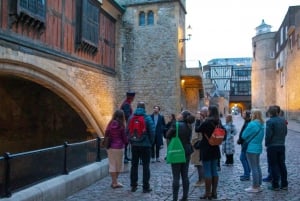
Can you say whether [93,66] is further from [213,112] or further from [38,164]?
[213,112]

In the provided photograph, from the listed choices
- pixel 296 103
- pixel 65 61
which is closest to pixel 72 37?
pixel 65 61

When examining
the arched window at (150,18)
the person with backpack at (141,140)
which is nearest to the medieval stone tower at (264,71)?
the arched window at (150,18)

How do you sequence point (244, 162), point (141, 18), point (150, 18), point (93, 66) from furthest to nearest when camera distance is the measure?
point (141, 18) < point (150, 18) < point (93, 66) < point (244, 162)

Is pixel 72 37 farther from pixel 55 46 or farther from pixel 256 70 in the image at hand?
pixel 256 70

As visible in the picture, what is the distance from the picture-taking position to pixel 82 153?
26.1 ft

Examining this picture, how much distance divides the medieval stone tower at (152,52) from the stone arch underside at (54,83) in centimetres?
372

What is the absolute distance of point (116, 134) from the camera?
22.9ft

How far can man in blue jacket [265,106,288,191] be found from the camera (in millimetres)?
6719

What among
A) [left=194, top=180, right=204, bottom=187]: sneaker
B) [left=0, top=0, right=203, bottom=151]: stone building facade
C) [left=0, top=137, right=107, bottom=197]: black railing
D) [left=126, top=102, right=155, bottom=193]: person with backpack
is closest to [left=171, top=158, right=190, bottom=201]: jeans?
[left=126, top=102, right=155, bottom=193]: person with backpack

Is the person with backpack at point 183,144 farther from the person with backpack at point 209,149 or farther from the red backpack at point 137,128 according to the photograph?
the red backpack at point 137,128

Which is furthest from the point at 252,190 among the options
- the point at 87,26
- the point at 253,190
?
the point at 87,26

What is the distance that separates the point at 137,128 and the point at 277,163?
2539mm

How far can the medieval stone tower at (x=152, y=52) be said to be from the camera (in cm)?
1902

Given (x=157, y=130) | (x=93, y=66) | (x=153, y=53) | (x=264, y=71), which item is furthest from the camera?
(x=264, y=71)
